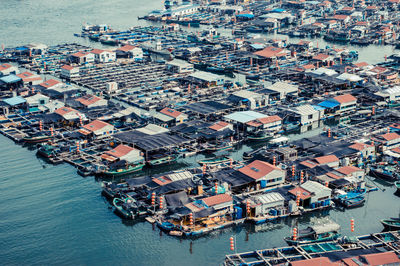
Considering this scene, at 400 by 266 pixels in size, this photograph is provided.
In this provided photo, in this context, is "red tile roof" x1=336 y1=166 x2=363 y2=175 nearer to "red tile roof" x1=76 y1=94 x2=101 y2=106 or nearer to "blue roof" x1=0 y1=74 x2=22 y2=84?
"red tile roof" x1=76 y1=94 x2=101 y2=106

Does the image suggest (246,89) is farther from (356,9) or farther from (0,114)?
(356,9)

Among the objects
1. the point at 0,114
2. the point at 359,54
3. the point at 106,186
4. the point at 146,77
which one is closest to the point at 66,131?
the point at 0,114

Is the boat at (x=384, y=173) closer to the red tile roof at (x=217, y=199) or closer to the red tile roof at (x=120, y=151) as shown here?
the red tile roof at (x=217, y=199)

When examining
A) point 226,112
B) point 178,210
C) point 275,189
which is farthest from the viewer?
point 226,112

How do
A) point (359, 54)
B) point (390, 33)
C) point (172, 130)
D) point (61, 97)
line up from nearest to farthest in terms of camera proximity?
point (172, 130) < point (61, 97) < point (359, 54) < point (390, 33)

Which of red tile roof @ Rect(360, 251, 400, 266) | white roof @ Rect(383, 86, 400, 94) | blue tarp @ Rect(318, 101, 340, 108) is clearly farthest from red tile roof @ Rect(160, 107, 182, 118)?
red tile roof @ Rect(360, 251, 400, 266)

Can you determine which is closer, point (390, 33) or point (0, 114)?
point (0, 114)
